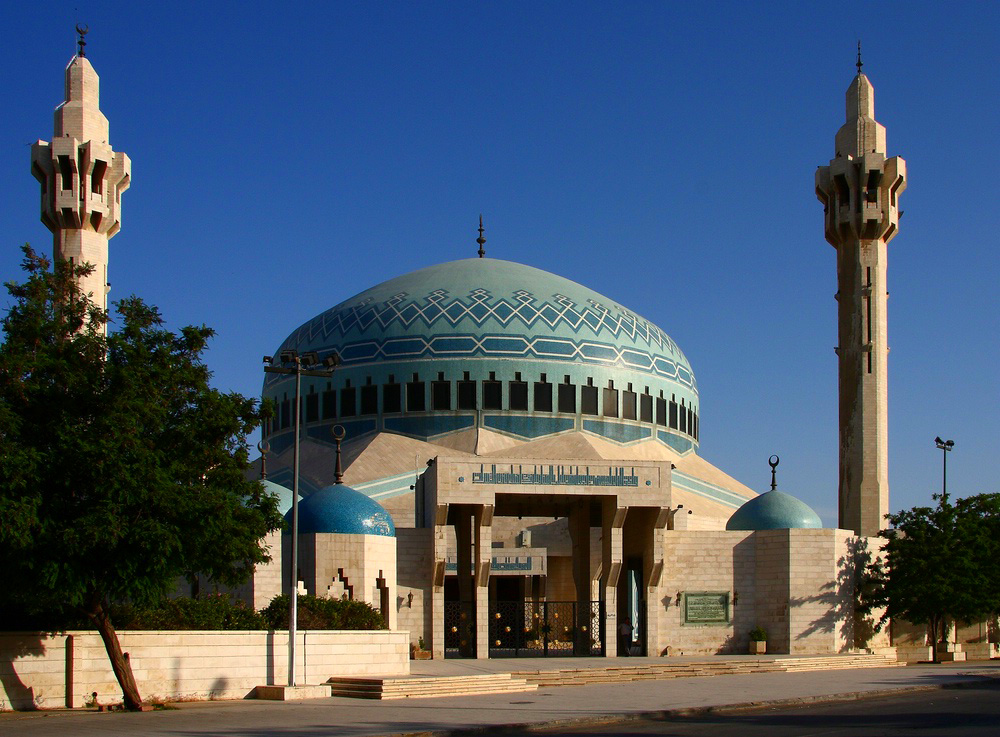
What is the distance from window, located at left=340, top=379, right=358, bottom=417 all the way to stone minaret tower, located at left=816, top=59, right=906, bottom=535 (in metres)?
17.6

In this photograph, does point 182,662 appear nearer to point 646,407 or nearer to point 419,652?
point 419,652

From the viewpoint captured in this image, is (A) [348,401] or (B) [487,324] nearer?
(B) [487,324]

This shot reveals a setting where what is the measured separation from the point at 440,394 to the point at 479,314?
11.3 ft

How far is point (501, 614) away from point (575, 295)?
1918 centimetres

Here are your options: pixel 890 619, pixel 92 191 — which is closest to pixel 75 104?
pixel 92 191

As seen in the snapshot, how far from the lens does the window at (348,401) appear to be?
4947 cm

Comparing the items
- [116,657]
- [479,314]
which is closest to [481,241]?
[479,314]

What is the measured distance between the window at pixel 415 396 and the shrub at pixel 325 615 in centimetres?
1931

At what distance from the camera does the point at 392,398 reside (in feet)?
160

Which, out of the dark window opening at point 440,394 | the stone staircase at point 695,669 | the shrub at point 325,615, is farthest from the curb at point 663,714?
the dark window opening at point 440,394

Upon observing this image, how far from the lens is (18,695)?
851 inches

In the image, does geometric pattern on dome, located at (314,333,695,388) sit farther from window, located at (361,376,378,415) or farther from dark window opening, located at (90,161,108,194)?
dark window opening, located at (90,161,108,194)

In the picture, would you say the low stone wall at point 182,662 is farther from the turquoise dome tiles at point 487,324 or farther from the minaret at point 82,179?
the turquoise dome tiles at point 487,324

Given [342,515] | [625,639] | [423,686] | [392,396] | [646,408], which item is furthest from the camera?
[646,408]
